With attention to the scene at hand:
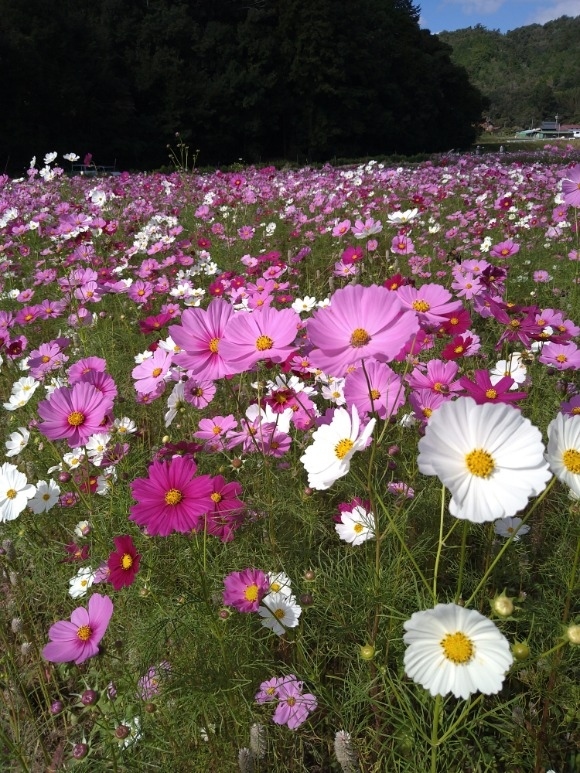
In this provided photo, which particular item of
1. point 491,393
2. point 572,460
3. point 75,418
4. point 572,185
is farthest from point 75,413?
point 572,185

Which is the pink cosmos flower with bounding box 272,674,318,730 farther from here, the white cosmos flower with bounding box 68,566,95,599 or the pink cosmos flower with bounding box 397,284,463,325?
the pink cosmos flower with bounding box 397,284,463,325

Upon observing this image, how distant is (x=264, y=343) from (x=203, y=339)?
0.45 ft

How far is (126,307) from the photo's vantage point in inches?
108

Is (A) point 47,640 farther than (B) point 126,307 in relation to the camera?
No

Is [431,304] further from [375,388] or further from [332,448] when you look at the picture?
[332,448]

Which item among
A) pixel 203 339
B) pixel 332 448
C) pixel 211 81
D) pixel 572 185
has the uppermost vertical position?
pixel 211 81

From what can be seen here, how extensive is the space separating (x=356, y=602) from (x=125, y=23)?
85.3 feet

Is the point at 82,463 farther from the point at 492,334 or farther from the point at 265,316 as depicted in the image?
the point at 492,334

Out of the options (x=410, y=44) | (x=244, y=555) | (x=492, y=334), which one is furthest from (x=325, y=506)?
(x=410, y=44)

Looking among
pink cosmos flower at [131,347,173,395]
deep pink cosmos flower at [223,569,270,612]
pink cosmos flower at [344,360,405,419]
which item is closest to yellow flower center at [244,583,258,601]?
deep pink cosmos flower at [223,569,270,612]

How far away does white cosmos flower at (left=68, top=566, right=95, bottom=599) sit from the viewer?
47.5 inches

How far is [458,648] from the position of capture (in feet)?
2.02

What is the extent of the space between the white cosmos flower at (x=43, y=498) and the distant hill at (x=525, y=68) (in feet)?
237

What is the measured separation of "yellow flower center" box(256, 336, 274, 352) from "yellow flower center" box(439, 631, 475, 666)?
0.51 metres
